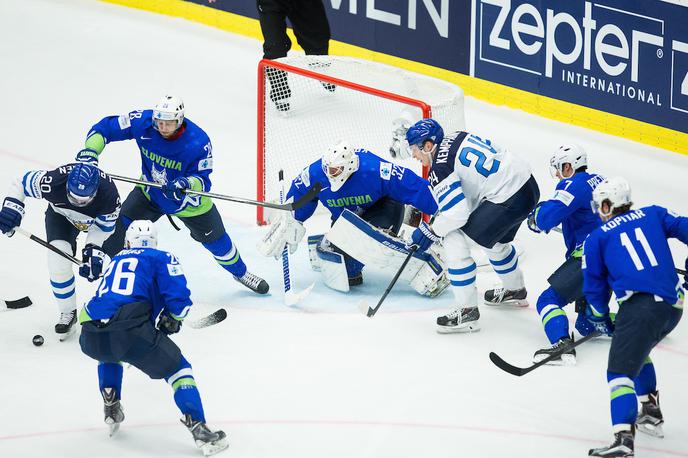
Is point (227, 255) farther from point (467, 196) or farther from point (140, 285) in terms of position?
point (140, 285)

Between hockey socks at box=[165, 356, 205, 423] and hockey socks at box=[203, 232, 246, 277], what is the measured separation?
5.46ft

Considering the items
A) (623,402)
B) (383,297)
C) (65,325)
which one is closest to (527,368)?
(623,402)

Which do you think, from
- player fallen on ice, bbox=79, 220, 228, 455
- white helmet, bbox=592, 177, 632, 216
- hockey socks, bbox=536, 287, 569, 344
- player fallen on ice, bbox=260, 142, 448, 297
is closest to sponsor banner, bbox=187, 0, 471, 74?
player fallen on ice, bbox=260, 142, 448, 297

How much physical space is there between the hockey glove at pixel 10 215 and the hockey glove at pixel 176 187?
0.77 metres

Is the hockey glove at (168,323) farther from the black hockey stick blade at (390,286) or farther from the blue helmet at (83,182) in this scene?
the black hockey stick blade at (390,286)

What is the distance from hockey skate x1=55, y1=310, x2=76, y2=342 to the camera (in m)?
6.45

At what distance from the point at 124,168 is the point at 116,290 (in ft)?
11.7

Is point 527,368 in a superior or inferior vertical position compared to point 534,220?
inferior

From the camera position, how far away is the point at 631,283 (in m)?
5.07

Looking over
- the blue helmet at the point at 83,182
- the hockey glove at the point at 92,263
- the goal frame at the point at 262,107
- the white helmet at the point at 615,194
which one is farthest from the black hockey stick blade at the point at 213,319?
the goal frame at the point at 262,107

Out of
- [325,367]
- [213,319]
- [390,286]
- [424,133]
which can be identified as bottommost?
[325,367]

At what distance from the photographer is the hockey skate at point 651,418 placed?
5.44 m

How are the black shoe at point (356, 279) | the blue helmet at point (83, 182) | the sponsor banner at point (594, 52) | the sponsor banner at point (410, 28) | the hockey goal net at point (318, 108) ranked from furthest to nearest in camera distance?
1. the sponsor banner at point (410, 28)
2. the sponsor banner at point (594, 52)
3. the hockey goal net at point (318, 108)
4. the black shoe at point (356, 279)
5. the blue helmet at point (83, 182)

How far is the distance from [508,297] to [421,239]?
0.56m
